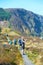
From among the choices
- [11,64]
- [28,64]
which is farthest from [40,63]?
[11,64]

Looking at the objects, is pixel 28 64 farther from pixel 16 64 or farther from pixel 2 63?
pixel 2 63

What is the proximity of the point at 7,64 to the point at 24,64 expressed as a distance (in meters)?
2.77

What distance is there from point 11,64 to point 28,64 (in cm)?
225

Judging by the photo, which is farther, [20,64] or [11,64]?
[20,64]

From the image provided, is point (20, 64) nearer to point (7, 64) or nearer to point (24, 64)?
point (24, 64)

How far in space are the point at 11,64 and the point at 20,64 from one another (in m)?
1.92

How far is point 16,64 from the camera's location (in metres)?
22.9

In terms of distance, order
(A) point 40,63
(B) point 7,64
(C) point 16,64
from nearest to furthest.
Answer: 1. (B) point 7,64
2. (C) point 16,64
3. (A) point 40,63

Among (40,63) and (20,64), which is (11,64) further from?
(40,63)

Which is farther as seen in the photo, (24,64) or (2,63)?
(24,64)

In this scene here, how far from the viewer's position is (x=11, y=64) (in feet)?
70.3

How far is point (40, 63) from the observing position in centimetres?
2509

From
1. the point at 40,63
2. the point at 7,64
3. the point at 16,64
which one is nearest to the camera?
the point at 7,64

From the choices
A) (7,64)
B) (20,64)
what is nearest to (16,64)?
(20,64)
